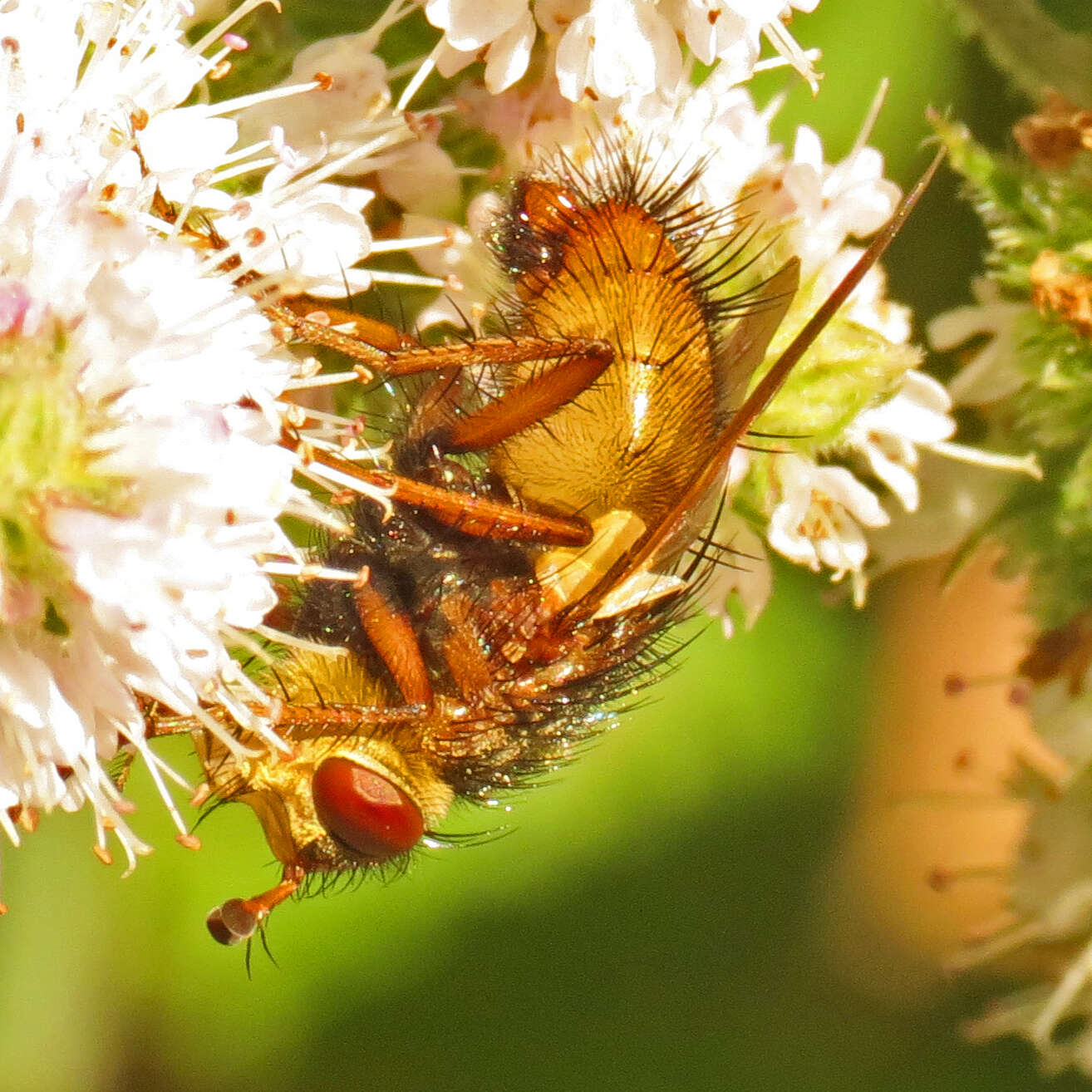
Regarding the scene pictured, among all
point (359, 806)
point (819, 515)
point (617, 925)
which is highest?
point (819, 515)

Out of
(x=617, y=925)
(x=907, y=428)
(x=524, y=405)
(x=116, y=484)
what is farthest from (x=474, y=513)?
(x=617, y=925)

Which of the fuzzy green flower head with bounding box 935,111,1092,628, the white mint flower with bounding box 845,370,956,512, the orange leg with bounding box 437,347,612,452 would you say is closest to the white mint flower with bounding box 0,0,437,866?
the orange leg with bounding box 437,347,612,452

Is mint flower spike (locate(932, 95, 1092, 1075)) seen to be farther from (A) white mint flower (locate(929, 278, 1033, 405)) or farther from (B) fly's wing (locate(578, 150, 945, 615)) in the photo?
Result: (B) fly's wing (locate(578, 150, 945, 615))

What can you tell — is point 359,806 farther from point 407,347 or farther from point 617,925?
point 617,925

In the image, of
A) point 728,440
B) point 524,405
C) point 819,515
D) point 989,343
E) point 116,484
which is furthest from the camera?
point 989,343

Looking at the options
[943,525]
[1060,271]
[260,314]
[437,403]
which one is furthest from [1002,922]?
[260,314]
